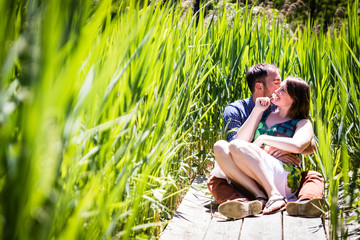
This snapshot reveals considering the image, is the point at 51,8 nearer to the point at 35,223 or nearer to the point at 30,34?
the point at 30,34

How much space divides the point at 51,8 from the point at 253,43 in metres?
→ 2.79

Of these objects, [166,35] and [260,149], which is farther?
[260,149]

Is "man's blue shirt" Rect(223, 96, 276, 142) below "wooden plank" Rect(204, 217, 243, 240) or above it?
above

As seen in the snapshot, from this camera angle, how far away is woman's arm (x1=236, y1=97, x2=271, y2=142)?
263cm

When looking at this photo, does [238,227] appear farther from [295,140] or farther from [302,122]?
[302,122]

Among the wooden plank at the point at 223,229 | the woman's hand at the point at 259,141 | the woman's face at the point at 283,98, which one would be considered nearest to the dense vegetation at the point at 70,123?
the wooden plank at the point at 223,229

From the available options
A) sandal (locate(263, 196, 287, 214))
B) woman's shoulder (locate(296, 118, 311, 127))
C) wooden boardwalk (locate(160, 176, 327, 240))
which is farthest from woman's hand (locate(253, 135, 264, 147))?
wooden boardwalk (locate(160, 176, 327, 240))

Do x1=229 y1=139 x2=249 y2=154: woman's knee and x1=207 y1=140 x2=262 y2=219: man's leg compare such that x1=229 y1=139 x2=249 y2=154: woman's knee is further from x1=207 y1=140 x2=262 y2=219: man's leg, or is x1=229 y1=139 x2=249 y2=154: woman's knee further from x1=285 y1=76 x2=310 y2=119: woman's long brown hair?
x1=285 y1=76 x2=310 y2=119: woman's long brown hair

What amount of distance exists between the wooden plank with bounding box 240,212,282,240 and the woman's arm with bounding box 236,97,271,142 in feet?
1.96

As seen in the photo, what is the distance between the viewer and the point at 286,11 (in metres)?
7.13

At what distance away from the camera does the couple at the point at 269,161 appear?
7.37 feet

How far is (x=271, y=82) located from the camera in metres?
2.86

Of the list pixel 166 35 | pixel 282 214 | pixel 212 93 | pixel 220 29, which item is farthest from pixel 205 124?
pixel 166 35

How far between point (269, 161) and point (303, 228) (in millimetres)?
565
